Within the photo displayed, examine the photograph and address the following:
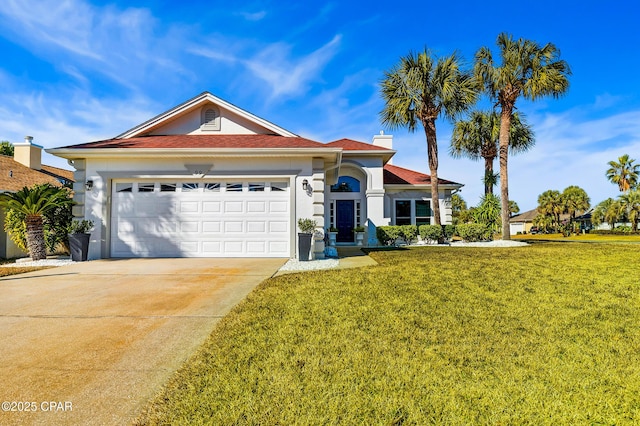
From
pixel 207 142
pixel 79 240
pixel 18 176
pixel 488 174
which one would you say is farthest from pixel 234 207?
pixel 488 174

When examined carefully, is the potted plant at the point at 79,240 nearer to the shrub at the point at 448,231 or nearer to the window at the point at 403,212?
the window at the point at 403,212

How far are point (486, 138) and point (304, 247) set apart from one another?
734 inches

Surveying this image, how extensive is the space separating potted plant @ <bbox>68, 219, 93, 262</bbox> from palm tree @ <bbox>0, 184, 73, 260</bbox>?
0.90m

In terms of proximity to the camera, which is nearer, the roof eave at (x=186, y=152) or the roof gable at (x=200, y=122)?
the roof eave at (x=186, y=152)

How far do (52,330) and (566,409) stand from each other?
4868mm

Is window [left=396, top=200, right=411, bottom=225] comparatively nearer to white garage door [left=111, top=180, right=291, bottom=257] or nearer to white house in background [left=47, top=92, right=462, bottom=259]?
white house in background [left=47, top=92, right=462, bottom=259]

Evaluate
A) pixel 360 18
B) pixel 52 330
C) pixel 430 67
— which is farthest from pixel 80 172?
pixel 430 67

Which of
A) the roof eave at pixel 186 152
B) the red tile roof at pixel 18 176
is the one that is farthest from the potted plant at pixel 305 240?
the red tile roof at pixel 18 176

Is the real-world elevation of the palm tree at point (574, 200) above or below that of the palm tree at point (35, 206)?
above

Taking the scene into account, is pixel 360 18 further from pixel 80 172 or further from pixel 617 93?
pixel 617 93

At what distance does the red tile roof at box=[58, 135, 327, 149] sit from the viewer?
1045 cm

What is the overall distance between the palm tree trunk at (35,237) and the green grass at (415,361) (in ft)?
28.0

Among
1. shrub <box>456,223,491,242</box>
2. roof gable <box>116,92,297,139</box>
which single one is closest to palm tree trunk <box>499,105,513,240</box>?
shrub <box>456,223,491,242</box>

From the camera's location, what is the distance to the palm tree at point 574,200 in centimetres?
4553
